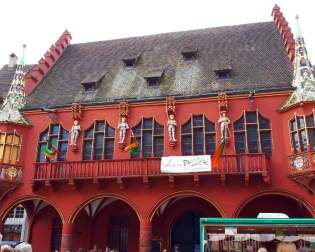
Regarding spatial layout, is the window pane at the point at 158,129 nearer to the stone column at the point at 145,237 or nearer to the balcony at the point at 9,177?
the stone column at the point at 145,237

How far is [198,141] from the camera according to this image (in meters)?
21.9

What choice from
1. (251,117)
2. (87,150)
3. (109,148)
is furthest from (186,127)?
(87,150)

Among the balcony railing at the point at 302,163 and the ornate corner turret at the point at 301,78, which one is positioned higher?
the ornate corner turret at the point at 301,78

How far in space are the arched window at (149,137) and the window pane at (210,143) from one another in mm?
2601

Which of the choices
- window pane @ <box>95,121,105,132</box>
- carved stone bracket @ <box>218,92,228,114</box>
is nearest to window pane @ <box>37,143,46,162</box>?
window pane @ <box>95,121,105,132</box>

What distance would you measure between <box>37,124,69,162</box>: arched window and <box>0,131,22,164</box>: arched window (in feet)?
4.21

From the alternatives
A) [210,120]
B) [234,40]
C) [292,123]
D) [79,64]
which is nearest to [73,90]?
[79,64]

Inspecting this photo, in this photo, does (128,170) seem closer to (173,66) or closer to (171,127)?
(171,127)

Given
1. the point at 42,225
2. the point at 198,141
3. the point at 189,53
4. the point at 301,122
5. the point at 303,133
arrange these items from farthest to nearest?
the point at 189,53 → the point at 42,225 → the point at 198,141 → the point at 301,122 → the point at 303,133

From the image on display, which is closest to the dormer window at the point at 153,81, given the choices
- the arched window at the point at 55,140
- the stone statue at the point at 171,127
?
the stone statue at the point at 171,127

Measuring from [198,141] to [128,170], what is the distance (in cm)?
427

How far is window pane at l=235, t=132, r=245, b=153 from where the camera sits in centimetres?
2109

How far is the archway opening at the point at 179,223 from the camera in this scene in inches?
888

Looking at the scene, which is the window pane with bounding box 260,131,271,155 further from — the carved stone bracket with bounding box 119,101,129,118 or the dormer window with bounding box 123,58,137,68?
the dormer window with bounding box 123,58,137,68
